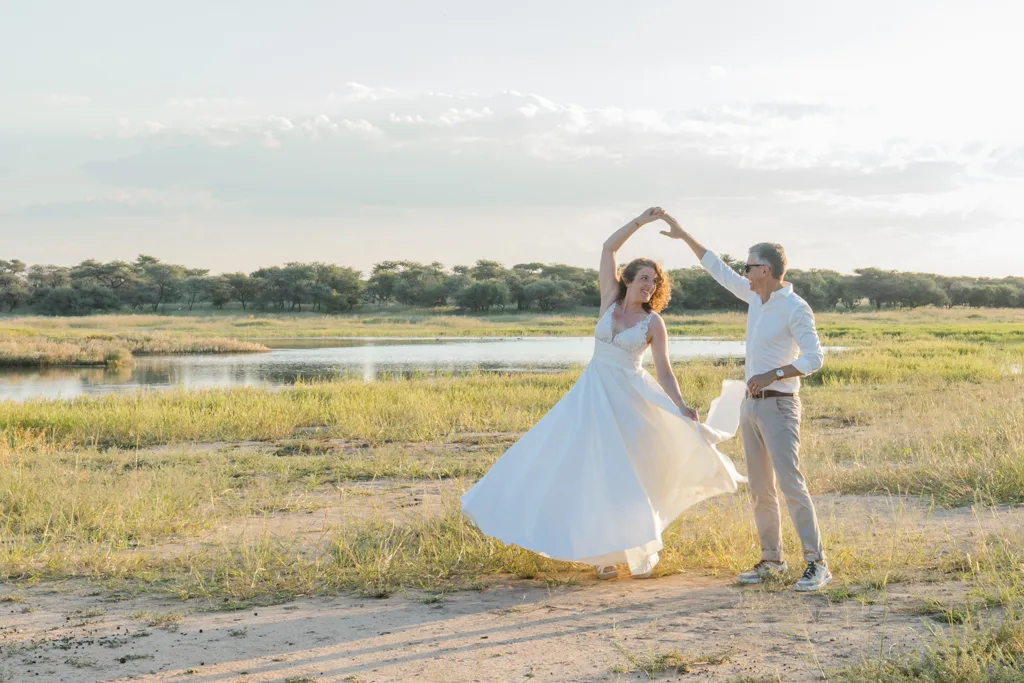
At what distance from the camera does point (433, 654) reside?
16.5ft

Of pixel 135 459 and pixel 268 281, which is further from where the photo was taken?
pixel 268 281

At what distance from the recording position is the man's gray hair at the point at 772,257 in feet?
19.2

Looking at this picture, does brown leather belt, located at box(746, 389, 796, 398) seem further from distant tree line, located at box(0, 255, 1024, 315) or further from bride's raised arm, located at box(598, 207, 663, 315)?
distant tree line, located at box(0, 255, 1024, 315)

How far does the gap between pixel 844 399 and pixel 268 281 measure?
84.3m

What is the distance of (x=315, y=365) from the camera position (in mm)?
37438

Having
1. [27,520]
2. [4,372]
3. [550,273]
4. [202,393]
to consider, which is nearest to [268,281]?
[550,273]

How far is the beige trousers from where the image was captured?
19.1 feet

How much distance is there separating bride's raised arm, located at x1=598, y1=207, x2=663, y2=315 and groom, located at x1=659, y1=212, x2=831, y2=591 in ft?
2.64

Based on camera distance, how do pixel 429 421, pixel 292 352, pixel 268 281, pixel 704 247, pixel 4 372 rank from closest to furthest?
1. pixel 704 247
2. pixel 429 421
3. pixel 4 372
4. pixel 292 352
5. pixel 268 281

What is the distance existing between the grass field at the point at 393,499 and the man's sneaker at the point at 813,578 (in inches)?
4.5

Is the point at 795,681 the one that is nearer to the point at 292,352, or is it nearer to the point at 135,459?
the point at 135,459

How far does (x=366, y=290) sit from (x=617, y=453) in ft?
315

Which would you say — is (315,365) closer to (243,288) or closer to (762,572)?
(762,572)

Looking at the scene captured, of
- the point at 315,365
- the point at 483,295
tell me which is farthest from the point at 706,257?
the point at 483,295
